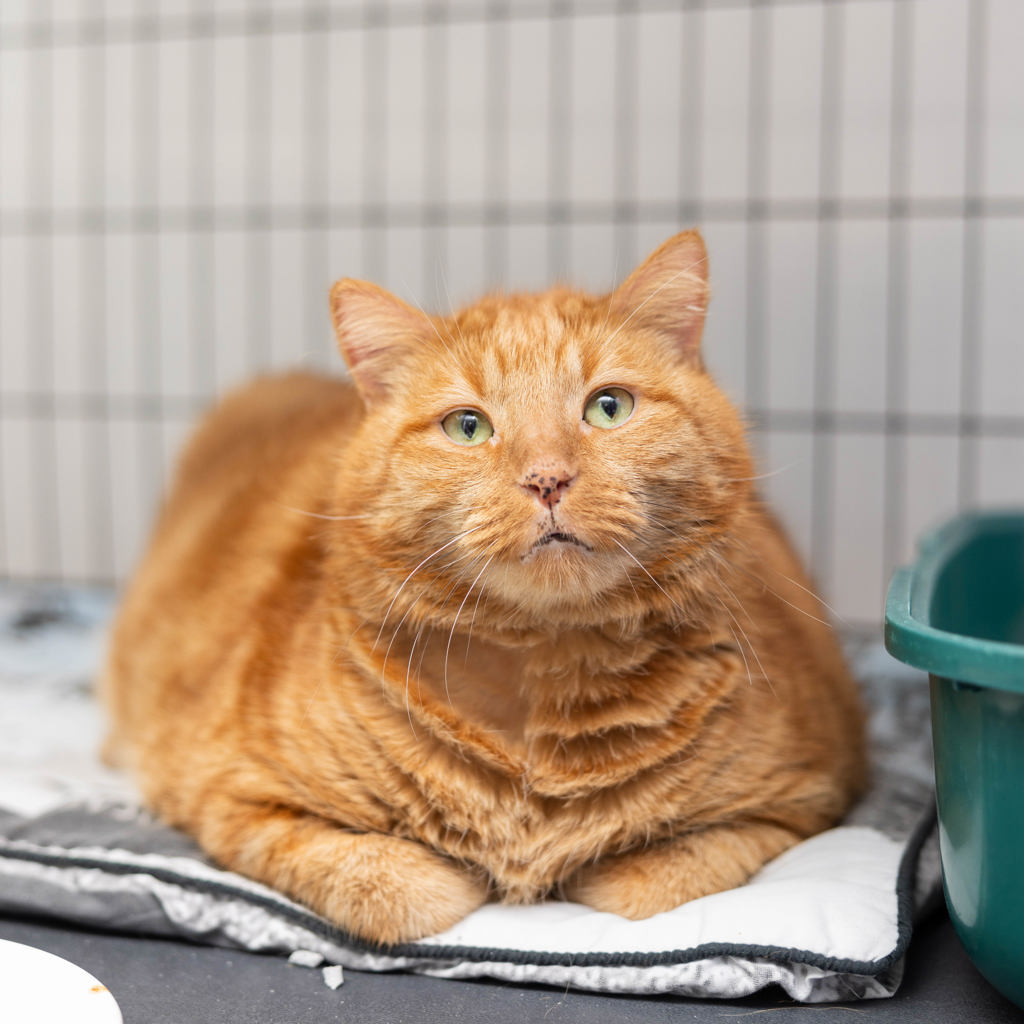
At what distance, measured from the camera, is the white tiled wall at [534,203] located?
2420 mm

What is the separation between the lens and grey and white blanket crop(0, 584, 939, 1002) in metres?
1.15

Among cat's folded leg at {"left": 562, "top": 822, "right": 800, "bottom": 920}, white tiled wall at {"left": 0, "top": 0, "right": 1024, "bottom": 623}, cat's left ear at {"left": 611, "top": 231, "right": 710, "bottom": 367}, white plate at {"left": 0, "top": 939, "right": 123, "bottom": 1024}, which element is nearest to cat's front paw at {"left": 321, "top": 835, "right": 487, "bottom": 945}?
cat's folded leg at {"left": 562, "top": 822, "right": 800, "bottom": 920}

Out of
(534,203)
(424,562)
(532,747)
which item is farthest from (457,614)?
(534,203)

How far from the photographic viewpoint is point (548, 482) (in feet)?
3.55

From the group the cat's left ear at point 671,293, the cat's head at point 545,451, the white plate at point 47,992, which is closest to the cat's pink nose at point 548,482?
the cat's head at point 545,451

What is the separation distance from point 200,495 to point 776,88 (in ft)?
4.89

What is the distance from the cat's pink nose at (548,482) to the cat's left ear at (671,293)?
263mm

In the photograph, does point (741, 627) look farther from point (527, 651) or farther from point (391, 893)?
point (391, 893)

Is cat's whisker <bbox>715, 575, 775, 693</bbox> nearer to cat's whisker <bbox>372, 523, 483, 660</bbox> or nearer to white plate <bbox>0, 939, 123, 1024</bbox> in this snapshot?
cat's whisker <bbox>372, 523, 483, 660</bbox>

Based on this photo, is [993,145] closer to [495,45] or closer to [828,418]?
[828,418]

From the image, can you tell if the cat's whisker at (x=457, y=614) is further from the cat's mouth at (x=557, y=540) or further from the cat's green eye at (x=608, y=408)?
the cat's green eye at (x=608, y=408)

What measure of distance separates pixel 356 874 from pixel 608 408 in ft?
1.87

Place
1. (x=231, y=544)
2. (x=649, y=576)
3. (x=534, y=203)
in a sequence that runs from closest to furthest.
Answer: (x=649, y=576), (x=231, y=544), (x=534, y=203)

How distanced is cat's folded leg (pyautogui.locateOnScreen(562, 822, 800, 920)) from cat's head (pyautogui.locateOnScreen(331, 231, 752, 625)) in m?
0.30
